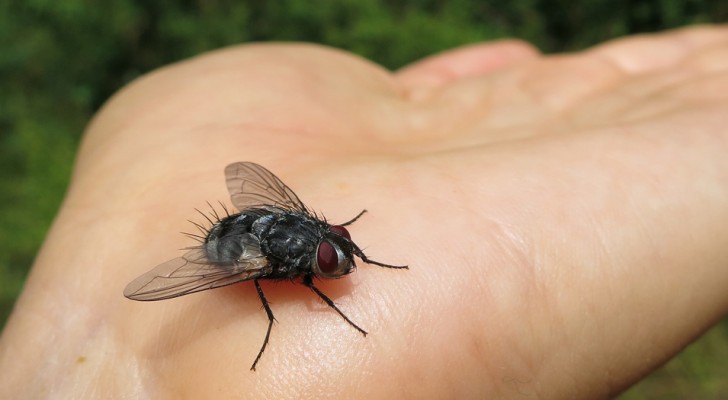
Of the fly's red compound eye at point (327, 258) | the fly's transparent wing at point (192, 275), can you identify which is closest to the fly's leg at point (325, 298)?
the fly's red compound eye at point (327, 258)

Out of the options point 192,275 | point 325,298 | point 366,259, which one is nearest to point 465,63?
point 366,259

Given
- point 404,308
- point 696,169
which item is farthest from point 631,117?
point 404,308

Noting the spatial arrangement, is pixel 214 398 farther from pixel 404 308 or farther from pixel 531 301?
pixel 531 301

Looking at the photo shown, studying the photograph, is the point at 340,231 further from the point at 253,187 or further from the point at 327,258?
the point at 253,187

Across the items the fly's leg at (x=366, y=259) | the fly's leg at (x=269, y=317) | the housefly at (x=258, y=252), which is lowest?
the fly's leg at (x=269, y=317)

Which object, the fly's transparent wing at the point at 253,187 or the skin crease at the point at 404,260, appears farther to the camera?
the fly's transparent wing at the point at 253,187

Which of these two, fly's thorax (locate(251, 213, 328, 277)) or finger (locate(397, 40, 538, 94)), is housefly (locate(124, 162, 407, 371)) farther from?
finger (locate(397, 40, 538, 94))

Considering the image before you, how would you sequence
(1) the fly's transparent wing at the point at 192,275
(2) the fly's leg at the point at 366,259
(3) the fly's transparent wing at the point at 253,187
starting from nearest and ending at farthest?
(1) the fly's transparent wing at the point at 192,275 < (2) the fly's leg at the point at 366,259 < (3) the fly's transparent wing at the point at 253,187

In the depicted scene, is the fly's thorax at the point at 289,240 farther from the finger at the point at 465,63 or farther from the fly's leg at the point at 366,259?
the finger at the point at 465,63
